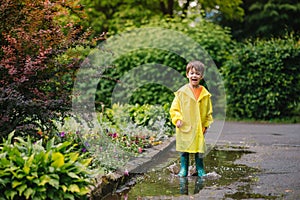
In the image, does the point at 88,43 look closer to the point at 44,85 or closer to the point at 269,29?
the point at 44,85

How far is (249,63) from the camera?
1268 cm

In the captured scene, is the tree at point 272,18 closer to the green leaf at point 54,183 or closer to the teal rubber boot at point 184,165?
the teal rubber boot at point 184,165

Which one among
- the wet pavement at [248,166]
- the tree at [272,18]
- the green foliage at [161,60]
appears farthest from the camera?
the tree at [272,18]

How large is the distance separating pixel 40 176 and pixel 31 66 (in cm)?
144

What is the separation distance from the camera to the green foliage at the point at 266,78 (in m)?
12.5

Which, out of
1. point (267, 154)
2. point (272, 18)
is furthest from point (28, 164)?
point (272, 18)

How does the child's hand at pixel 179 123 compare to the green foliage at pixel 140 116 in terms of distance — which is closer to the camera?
the child's hand at pixel 179 123

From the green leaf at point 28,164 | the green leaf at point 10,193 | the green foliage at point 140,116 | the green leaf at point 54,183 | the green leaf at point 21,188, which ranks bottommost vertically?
the green leaf at point 10,193

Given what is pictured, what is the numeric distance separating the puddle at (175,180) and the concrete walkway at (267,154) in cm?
17

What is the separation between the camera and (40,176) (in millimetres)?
4027

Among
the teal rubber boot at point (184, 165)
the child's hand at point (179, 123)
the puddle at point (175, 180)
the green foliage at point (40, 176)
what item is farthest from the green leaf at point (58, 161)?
the teal rubber boot at point (184, 165)

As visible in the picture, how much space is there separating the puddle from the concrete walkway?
0.17 metres

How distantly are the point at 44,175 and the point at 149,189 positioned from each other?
1.56 metres

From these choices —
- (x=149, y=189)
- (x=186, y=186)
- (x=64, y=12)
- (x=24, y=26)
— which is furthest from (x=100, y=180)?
(x=64, y=12)
